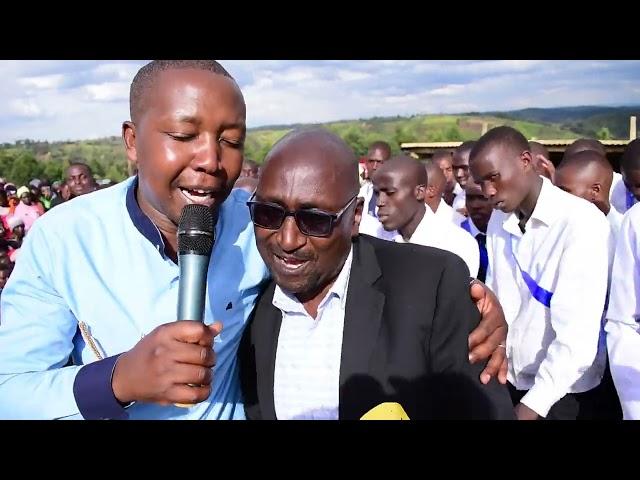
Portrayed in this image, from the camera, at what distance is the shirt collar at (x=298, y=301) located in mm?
2139

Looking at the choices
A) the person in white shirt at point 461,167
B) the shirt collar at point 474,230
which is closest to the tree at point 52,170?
the person in white shirt at point 461,167

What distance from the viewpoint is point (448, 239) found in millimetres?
5094

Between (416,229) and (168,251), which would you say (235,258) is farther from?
(416,229)

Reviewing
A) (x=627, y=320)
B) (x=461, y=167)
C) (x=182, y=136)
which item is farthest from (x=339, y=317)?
(x=461, y=167)

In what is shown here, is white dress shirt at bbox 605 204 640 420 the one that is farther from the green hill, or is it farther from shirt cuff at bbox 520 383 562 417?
the green hill

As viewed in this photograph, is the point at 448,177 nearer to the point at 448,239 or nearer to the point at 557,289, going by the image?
the point at 448,239

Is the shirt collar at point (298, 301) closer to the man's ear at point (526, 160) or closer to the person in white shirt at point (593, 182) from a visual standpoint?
the man's ear at point (526, 160)

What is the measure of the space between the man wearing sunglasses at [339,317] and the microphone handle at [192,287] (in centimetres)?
51

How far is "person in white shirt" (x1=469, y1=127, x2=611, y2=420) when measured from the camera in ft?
11.1

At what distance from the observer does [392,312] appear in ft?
6.85

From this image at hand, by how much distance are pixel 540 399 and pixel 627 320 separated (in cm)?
65

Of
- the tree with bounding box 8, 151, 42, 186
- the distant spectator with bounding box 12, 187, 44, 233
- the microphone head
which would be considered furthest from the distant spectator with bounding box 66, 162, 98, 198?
the tree with bounding box 8, 151, 42, 186

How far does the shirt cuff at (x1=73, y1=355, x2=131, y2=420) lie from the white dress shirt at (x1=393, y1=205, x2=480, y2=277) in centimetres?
345
